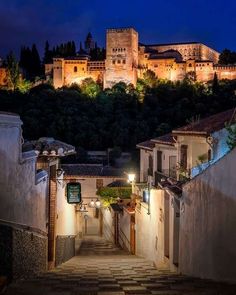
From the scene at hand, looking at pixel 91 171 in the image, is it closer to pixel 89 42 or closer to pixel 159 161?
pixel 159 161

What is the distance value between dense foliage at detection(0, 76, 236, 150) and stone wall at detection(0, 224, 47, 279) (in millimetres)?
51110

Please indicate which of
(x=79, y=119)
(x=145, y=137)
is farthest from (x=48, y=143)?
(x=79, y=119)

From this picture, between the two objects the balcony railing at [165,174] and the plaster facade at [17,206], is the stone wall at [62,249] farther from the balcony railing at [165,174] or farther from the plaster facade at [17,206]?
the balcony railing at [165,174]

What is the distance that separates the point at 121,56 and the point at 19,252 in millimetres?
90663

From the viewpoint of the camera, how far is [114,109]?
80.6 m

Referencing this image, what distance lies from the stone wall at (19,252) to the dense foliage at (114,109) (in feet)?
168

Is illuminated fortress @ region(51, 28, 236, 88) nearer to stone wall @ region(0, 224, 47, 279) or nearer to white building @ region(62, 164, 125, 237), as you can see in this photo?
white building @ region(62, 164, 125, 237)

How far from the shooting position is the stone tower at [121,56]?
96812mm

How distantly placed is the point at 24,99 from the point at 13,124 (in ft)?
251

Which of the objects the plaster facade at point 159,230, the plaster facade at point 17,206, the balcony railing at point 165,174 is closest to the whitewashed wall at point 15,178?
the plaster facade at point 17,206

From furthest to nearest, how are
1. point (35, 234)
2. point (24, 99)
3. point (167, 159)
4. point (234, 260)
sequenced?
point (24, 99) < point (167, 159) < point (35, 234) < point (234, 260)

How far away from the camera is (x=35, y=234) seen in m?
11.1

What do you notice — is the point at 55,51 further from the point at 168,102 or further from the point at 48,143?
the point at 48,143

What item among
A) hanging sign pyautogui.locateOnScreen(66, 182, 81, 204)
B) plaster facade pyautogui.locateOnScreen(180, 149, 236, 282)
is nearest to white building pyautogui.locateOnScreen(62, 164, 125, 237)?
hanging sign pyautogui.locateOnScreen(66, 182, 81, 204)
